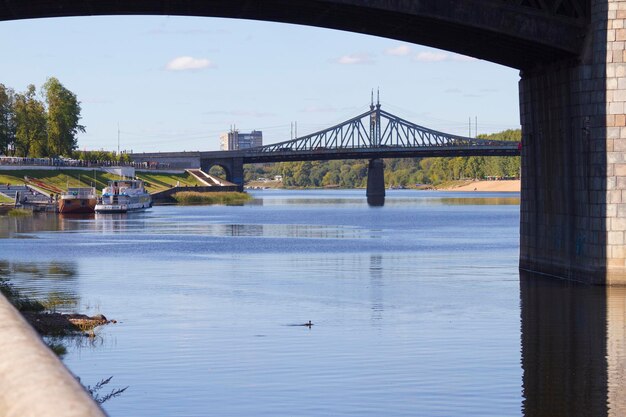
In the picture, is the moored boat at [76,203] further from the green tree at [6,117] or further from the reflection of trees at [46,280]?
the reflection of trees at [46,280]

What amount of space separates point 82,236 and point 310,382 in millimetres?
65447

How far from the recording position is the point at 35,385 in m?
4.44

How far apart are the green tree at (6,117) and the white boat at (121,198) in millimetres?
19286

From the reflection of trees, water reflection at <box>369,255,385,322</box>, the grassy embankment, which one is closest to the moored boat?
the grassy embankment

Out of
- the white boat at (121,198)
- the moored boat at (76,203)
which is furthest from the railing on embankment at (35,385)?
the white boat at (121,198)

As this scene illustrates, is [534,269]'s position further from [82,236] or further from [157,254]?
[82,236]

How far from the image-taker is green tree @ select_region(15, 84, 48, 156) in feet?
506

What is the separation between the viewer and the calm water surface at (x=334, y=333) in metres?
20.1

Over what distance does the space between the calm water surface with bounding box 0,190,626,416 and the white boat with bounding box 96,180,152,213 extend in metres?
71.3

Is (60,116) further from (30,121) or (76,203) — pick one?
(76,203)

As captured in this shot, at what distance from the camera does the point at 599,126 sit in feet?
119

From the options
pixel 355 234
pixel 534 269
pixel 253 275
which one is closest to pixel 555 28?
pixel 534 269

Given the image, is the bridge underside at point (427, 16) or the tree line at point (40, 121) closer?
the bridge underside at point (427, 16)

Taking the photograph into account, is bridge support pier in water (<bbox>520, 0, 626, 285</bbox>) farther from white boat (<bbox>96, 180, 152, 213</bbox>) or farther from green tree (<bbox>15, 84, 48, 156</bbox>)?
green tree (<bbox>15, 84, 48, 156</bbox>)
